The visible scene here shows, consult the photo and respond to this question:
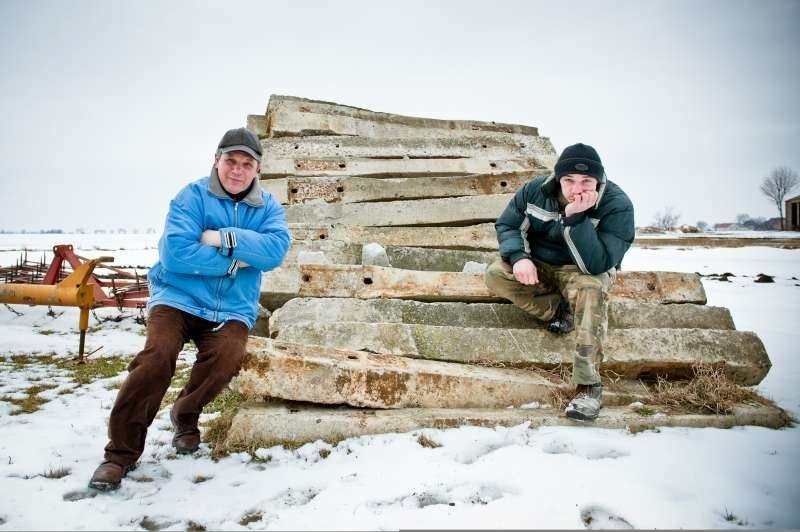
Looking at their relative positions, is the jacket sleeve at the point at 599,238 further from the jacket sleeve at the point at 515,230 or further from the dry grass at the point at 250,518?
the dry grass at the point at 250,518

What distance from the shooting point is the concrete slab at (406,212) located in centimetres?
622

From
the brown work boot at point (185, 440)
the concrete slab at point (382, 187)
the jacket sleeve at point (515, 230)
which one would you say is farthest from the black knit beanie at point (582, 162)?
the brown work boot at point (185, 440)

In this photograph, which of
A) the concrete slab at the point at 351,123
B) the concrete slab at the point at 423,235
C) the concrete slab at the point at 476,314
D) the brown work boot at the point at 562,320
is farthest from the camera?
the concrete slab at the point at 351,123

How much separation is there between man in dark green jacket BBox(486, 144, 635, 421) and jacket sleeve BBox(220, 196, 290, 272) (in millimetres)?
1858

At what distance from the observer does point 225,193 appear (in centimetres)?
319

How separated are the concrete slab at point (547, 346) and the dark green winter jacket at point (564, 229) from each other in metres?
0.73

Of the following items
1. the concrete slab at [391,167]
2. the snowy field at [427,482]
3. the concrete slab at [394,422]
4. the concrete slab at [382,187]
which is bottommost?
the snowy field at [427,482]

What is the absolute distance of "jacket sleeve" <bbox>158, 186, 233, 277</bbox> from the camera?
286 centimetres

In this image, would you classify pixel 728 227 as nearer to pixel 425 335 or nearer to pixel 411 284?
pixel 411 284

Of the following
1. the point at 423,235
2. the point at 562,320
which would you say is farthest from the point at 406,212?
the point at 562,320

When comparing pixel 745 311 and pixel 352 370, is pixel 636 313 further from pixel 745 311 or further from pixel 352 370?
pixel 745 311

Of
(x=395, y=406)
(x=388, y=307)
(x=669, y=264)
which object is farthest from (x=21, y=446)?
(x=669, y=264)

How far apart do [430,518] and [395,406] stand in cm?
120

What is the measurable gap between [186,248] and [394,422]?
1890mm
